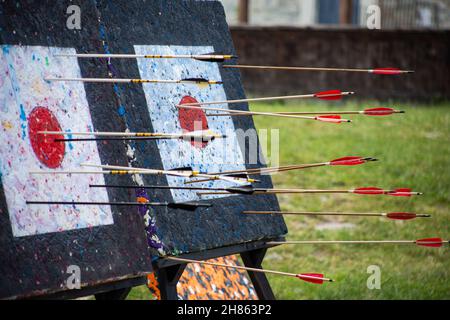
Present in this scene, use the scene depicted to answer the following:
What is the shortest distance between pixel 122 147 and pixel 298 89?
363 inches

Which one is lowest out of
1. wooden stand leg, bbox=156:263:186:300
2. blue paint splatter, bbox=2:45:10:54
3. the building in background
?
wooden stand leg, bbox=156:263:186:300

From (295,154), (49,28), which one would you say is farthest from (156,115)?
(295,154)

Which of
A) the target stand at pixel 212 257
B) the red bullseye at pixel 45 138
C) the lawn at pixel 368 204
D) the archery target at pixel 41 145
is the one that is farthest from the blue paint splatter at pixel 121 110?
the lawn at pixel 368 204

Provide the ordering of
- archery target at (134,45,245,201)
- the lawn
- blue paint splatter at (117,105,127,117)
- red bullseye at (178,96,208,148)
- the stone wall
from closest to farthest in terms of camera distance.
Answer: blue paint splatter at (117,105,127,117) < archery target at (134,45,245,201) < red bullseye at (178,96,208,148) < the lawn < the stone wall

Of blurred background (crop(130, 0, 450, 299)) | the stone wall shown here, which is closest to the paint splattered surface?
blurred background (crop(130, 0, 450, 299))

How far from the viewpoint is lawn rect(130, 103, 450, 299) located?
5.14 meters

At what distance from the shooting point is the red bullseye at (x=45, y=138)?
9.02 ft

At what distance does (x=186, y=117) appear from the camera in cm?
336

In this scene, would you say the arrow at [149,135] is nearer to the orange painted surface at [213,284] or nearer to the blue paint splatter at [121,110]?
the blue paint splatter at [121,110]

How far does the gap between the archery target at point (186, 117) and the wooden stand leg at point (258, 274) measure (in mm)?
294

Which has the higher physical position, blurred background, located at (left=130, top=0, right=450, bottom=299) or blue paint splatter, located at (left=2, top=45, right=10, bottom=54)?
blue paint splatter, located at (left=2, top=45, right=10, bottom=54)

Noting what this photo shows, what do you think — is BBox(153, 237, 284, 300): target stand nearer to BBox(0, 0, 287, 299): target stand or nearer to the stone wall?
BBox(0, 0, 287, 299): target stand

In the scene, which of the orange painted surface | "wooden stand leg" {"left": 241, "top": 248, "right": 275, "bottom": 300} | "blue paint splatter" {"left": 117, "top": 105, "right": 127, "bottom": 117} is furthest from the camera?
the orange painted surface

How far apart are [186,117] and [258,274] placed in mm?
733
